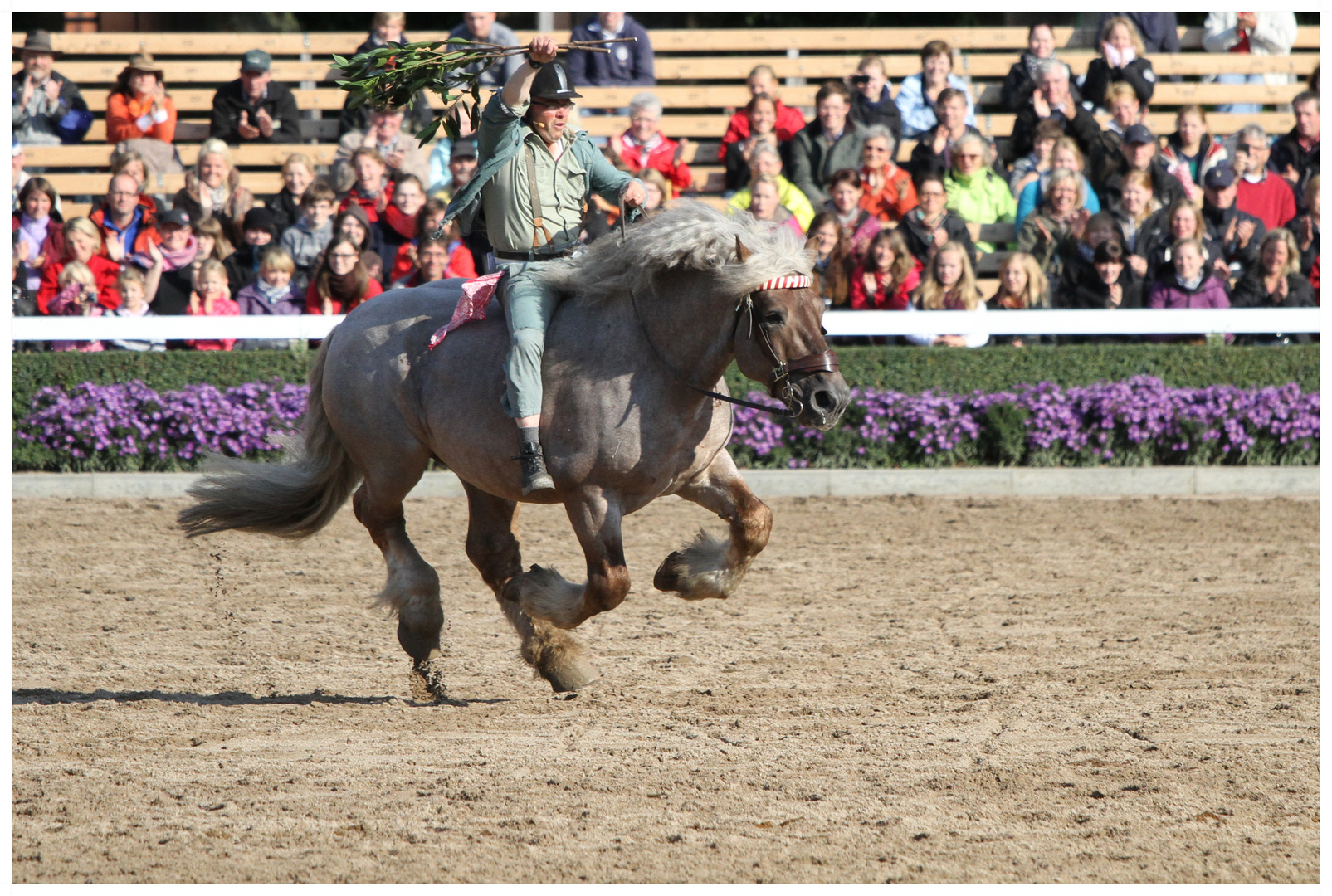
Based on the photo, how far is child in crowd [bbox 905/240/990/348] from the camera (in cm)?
1134

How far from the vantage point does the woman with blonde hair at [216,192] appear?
1230 centimetres

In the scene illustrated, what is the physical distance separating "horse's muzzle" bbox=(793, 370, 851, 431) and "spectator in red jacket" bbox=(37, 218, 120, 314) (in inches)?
311

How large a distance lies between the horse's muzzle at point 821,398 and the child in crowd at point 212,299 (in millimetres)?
7331

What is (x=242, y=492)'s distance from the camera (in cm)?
658

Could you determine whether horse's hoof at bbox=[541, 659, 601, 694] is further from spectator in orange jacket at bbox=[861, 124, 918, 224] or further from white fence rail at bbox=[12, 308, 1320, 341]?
spectator in orange jacket at bbox=[861, 124, 918, 224]

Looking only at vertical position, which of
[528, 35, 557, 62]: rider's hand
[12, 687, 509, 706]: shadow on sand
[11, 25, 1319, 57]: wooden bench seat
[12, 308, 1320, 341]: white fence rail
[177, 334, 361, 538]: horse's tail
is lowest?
[12, 687, 509, 706]: shadow on sand

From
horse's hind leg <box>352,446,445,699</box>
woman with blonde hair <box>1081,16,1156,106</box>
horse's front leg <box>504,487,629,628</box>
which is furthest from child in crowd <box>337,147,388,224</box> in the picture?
horse's front leg <box>504,487,629,628</box>

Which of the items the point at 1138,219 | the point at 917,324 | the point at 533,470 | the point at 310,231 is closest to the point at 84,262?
the point at 310,231

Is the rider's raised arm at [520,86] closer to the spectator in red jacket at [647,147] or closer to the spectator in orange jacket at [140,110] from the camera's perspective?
the spectator in red jacket at [647,147]

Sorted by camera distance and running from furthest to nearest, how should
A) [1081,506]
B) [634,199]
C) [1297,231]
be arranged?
[1297,231] < [1081,506] < [634,199]

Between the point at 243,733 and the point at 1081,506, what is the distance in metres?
6.54

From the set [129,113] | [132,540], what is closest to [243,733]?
[132,540]

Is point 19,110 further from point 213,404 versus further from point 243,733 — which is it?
point 243,733

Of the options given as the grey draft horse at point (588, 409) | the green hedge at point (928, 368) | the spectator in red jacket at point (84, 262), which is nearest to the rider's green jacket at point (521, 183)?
the grey draft horse at point (588, 409)
